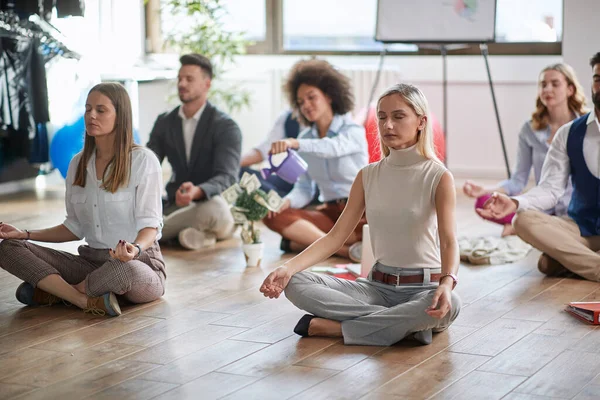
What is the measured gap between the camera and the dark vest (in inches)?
155

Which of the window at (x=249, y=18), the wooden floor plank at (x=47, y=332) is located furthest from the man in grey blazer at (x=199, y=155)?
the window at (x=249, y=18)

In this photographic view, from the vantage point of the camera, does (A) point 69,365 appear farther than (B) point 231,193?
No

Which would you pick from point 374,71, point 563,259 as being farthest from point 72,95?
point 563,259

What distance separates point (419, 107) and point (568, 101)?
201cm

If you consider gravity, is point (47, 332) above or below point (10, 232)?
below

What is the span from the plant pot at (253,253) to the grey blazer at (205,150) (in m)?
0.54

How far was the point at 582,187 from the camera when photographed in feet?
13.1

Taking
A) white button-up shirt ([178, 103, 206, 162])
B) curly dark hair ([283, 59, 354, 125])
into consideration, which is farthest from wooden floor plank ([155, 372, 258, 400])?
white button-up shirt ([178, 103, 206, 162])

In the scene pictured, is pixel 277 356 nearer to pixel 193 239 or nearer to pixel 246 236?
pixel 246 236

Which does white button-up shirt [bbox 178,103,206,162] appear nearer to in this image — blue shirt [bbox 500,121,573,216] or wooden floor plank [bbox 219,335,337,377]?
blue shirt [bbox 500,121,573,216]

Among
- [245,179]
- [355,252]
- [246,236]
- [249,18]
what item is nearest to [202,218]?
[246,236]

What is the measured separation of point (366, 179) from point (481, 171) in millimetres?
4099

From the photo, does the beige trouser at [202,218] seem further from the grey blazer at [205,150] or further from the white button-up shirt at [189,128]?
the white button-up shirt at [189,128]

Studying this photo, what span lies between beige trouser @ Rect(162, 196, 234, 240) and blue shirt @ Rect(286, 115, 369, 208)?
0.36 m
